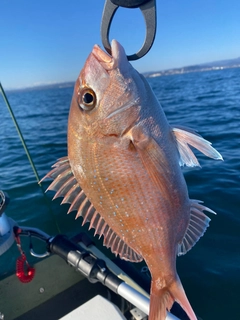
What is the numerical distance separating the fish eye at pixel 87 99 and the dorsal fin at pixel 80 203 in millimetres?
358

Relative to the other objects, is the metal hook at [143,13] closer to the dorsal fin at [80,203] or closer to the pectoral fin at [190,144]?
the pectoral fin at [190,144]

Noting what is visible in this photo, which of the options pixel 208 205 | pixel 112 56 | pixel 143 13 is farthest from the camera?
pixel 208 205

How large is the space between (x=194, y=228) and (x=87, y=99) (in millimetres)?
1133

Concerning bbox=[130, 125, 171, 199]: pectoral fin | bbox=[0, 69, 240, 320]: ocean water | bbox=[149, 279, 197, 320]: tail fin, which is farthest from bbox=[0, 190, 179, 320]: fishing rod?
bbox=[130, 125, 171, 199]: pectoral fin

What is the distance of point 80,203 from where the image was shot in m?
1.75

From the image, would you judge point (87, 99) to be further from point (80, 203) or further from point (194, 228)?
point (194, 228)

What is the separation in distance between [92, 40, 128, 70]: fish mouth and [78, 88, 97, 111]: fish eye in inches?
7.0

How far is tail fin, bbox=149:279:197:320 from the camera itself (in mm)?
1676

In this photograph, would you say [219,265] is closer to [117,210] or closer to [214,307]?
[214,307]

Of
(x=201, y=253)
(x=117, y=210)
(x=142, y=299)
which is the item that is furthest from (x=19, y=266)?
(x=201, y=253)

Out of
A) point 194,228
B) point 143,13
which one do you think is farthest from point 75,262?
point 143,13

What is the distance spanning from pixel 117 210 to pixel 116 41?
Result: 3.23ft

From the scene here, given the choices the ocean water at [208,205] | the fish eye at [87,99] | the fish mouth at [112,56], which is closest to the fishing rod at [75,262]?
the ocean water at [208,205]

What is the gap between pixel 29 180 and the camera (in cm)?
787
